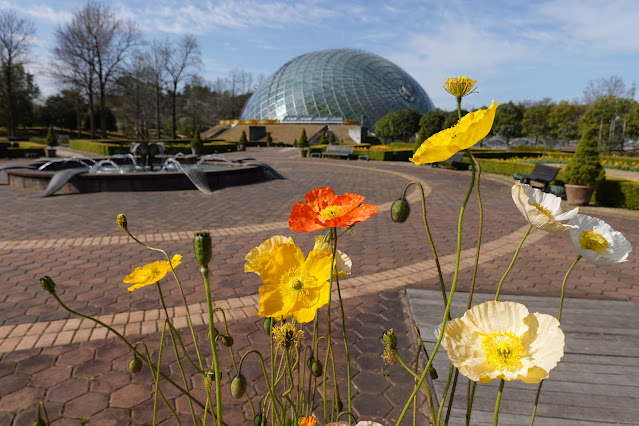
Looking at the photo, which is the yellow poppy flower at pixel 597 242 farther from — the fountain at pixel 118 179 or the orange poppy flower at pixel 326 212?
the fountain at pixel 118 179

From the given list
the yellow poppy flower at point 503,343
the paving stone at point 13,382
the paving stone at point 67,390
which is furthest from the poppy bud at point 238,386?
the paving stone at point 13,382

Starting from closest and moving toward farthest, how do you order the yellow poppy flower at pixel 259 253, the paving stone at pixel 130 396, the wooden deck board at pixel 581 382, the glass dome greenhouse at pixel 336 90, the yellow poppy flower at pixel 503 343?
1. the yellow poppy flower at pixel 503 343
2. the yellow poppy flower at pixel 259 253
3. the wooden deck board at pixel 581 382
4. the paving stone at pixel 130 396
5. the glass dome greenhouse at pixel 336 90

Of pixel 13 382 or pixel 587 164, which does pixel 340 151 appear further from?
pixel 13 382

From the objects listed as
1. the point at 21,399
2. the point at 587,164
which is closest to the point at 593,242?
the point at 21,399

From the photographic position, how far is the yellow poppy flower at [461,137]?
74 cm

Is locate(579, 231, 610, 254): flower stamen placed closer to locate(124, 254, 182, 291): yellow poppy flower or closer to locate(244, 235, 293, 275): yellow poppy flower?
locate(244, 235, 293, 275): yellow poppy flower

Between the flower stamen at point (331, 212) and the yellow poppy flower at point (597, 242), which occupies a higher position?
the flower stamen at point (331, 212)

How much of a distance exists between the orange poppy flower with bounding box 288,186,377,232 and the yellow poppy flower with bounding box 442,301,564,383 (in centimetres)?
30

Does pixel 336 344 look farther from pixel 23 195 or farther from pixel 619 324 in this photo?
pixel 23 195

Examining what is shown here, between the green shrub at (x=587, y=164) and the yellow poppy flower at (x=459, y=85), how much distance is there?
11.1 meters

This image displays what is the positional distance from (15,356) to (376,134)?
43.8 meters

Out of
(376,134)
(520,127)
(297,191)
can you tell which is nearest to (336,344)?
(297,191)

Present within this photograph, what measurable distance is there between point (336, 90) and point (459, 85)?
5616 centimetres

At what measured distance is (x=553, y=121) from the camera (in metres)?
47.4
